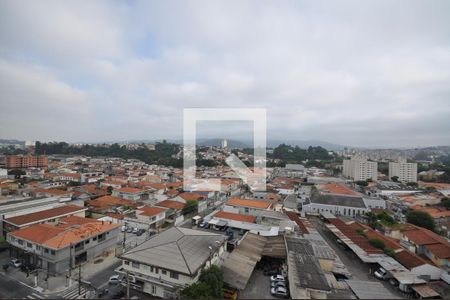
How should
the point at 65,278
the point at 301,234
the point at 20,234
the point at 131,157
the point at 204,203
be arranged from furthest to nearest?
the point at 131,157 < the point at 204,203 < the point at 301,234 < the point at 20,234 < the point at 65,278

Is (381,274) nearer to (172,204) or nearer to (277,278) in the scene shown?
(277,278)

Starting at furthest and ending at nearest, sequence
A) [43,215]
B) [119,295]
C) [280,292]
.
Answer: [43,215]
[280,292]
[119,295]

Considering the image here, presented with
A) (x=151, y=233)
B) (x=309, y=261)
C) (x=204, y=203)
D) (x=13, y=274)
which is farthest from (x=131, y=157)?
(x=309, y=261)

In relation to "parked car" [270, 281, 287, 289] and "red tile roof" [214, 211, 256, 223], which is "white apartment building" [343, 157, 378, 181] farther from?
"parked car" [270, 281, 287, 289]

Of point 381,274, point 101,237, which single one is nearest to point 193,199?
point 101,237

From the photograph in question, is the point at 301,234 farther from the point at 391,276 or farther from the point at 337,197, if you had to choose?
the point at 337,197

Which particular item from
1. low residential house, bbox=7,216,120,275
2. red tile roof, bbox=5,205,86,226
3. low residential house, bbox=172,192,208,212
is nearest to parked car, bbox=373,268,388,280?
low residential house, bbox=7,216,120,275
